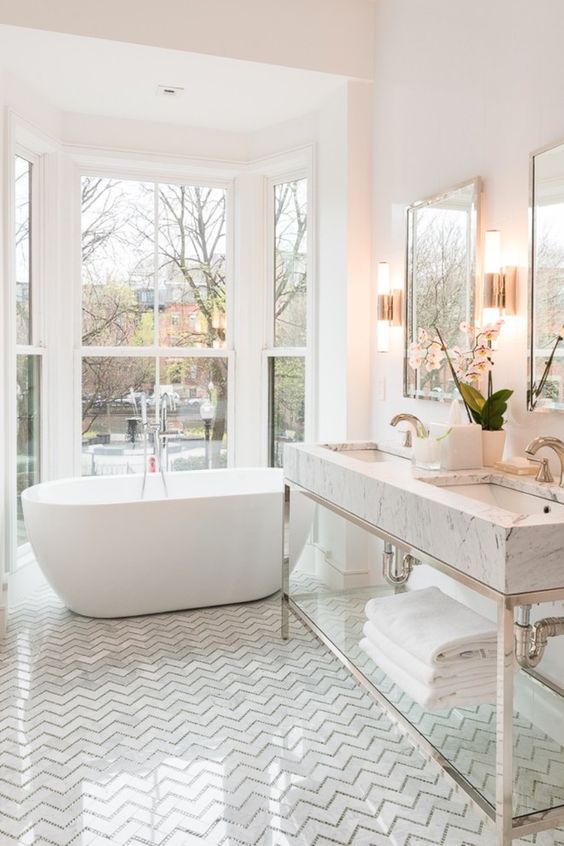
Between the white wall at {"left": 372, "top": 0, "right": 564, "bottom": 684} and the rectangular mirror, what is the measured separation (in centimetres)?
6

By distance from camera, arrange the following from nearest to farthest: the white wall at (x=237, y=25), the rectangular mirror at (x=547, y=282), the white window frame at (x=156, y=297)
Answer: the rectangular mirror at (x=547, y=282) → the white wall at (x=237, y=25) → the white window frame at (x=156, y=297)

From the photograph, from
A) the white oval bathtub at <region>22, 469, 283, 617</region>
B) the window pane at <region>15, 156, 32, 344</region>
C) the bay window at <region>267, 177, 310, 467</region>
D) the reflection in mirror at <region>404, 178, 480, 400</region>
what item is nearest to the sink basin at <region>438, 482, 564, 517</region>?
the reflection in mirror at <region>404, 178, 480, 400</region>

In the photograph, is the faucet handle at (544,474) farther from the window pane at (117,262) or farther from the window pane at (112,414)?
the window pane at (117,262)

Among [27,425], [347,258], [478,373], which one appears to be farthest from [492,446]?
[27,425]

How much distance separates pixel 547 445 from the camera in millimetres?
2047

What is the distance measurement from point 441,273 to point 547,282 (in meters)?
0.69

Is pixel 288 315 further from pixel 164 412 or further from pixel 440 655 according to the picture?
pixel 440 655

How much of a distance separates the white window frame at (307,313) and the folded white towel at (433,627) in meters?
1.83

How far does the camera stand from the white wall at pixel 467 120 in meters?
2.35

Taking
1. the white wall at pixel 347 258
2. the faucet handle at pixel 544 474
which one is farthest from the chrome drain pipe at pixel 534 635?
the white wall at pixel 347 258

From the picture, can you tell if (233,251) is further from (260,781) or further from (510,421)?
(260,781)

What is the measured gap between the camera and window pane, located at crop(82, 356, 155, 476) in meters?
4.26

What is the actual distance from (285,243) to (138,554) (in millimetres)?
2076

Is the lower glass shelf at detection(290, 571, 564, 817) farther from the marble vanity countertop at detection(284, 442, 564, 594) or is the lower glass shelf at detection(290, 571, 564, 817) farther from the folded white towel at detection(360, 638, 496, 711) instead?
the marble vanity countertop at detection(284, 442, 564, 594)
